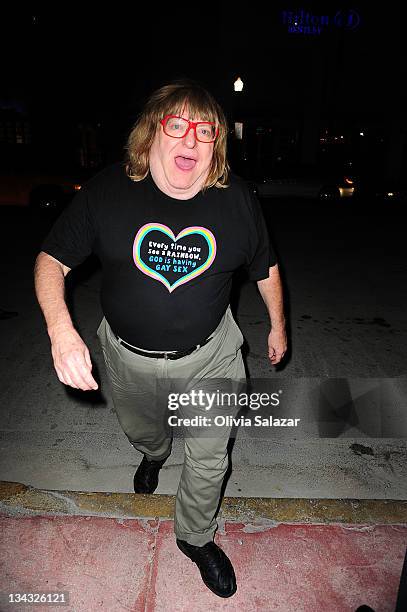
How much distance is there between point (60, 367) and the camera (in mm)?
1741

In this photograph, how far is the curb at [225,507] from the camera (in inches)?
94.8

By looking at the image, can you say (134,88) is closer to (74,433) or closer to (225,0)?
(225,0)

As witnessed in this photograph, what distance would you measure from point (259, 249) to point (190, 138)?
0.62 meters

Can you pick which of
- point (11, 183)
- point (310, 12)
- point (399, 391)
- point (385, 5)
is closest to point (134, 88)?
point (310, 12)

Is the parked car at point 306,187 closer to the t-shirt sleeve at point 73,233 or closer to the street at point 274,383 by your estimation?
the street at point 274,383

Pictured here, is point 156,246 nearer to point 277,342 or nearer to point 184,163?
point 184,163

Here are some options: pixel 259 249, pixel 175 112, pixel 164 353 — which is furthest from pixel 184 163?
pixel 164 353

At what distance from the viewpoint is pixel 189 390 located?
2.15 m

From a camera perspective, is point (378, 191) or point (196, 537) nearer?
point (196, 537)

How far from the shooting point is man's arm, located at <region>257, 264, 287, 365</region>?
7.68 feet

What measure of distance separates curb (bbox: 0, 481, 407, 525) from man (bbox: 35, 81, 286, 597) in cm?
32

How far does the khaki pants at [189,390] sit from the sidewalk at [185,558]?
215mm

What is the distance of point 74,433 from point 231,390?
1621 millimetres

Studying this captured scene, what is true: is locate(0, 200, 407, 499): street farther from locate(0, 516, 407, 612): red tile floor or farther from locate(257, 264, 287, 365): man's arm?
locate(257, 264, 287, 365): man's arm
